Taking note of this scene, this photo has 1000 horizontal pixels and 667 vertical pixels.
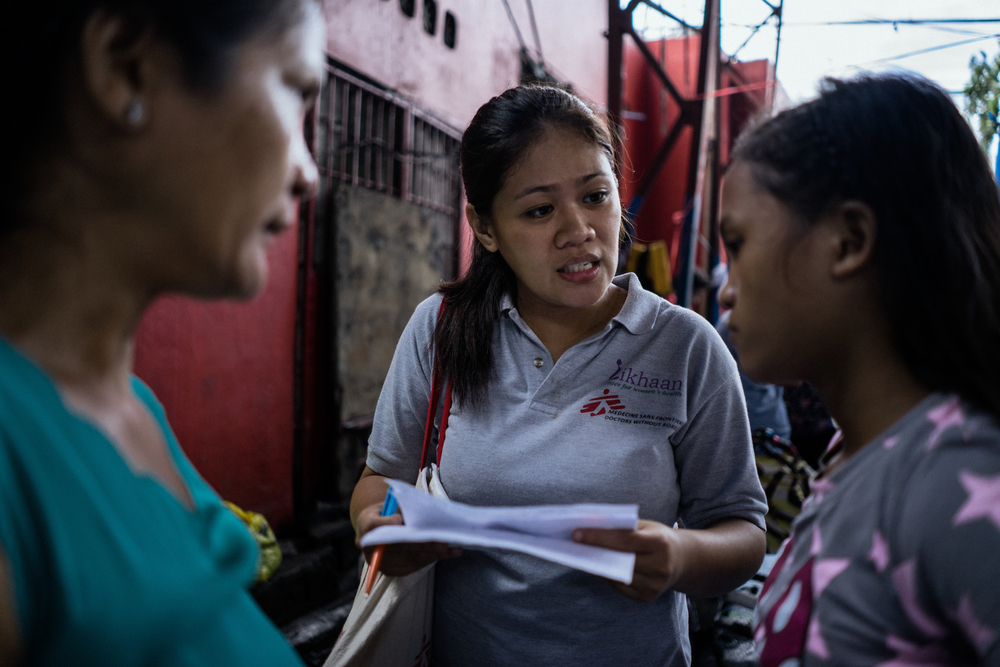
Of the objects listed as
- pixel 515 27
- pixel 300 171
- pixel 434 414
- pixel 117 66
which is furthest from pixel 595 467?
pixel 515 27

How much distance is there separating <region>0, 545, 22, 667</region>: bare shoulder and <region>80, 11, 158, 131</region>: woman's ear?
0.40m

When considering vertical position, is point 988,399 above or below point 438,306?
below

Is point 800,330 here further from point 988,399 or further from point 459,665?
point 459,665

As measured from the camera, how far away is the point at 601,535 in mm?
1035

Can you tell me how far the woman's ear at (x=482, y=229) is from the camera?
1.68 meters

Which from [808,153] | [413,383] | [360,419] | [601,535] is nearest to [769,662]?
[601,535]

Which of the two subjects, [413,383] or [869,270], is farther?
[413,383]

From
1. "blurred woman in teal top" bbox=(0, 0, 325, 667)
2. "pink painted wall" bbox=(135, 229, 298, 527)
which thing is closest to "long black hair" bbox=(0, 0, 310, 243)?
"blurred woman in teal top" bbox=(0, 0, 325, 667)

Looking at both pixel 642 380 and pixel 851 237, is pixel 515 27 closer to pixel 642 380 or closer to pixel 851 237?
pixel 642 380

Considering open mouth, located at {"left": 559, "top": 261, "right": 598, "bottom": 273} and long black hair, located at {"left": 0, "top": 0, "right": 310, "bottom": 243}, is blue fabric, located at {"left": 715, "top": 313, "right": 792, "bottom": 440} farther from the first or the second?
long black hair, located at {"left": 0, "top": 0, "right": 310, "bottom": 243}

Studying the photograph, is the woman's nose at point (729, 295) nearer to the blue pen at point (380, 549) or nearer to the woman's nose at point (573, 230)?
the woman's nose at point (573, 230)

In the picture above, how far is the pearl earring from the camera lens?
2.02ft

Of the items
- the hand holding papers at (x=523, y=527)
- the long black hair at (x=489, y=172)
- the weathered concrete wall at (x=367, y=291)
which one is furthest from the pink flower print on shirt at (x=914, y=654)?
the weathered concrete wall at (x=367, y=291)

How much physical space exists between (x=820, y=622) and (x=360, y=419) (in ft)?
12.5
